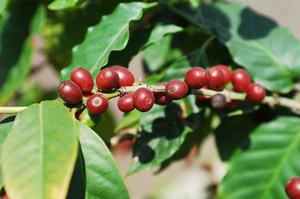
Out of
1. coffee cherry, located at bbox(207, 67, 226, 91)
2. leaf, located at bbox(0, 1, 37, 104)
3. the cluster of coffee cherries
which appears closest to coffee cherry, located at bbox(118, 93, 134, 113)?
the cluster of coffee cherries

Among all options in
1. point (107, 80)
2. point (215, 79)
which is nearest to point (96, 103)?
point (107, 80)

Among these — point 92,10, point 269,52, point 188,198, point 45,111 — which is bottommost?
point 188,198

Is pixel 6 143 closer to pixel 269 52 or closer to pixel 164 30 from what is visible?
pixel 164 30

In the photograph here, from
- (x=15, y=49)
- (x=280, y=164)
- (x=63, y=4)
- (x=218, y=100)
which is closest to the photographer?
(x=218, y=100)

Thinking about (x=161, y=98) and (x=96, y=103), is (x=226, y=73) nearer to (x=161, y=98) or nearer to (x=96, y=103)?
(x=161, y=98)

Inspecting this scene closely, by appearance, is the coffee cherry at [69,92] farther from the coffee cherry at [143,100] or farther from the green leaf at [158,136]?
the green leaf at [158,136]

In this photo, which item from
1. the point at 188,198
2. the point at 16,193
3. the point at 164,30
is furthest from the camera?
the point at 188,198

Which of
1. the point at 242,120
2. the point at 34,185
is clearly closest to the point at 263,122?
the point at 242,120

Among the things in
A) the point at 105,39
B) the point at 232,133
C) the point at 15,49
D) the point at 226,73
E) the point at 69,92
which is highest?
the point at 69,92

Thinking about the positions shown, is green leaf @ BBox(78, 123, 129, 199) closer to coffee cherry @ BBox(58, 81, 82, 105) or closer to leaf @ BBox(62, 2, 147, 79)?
coffee cherry @ BBox(58, 81, 82, 105)
